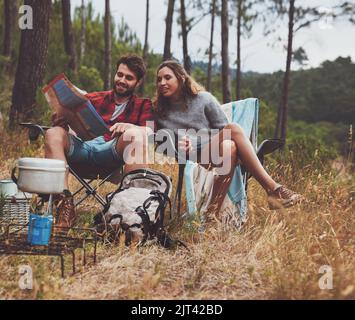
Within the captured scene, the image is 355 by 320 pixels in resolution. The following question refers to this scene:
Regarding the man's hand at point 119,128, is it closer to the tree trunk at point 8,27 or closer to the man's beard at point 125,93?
the man's beard at point 125,93

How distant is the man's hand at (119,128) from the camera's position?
3.30 meters

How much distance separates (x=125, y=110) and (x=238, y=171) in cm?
76

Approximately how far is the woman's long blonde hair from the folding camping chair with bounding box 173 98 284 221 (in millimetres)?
354

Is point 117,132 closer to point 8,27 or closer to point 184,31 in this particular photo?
point 8,27

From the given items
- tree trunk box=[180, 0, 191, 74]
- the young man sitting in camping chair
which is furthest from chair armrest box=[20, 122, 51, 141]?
tree trunk box=[180, 0, 191, 74]

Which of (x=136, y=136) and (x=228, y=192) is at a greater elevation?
(x=136, y=136)

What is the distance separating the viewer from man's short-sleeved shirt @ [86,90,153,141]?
3607 millimetres

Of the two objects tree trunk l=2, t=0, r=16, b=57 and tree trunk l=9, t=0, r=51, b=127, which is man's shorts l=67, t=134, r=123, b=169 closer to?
tree trunk l=9, t=0, r=51, b=127

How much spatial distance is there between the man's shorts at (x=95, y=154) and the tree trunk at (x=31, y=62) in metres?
2.47

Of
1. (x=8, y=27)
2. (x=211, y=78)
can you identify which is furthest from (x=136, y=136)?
(x=211, y=78)

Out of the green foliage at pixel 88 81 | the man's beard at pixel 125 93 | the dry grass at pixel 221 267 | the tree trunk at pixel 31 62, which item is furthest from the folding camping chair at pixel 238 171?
the green foliage at pixel 88 81

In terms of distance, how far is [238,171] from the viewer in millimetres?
3578
